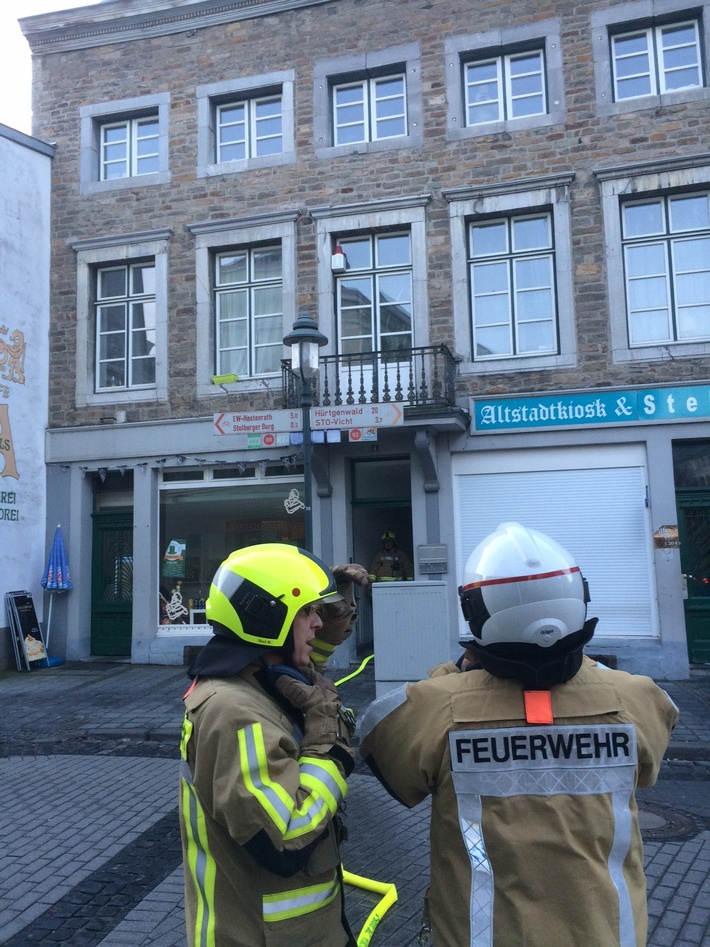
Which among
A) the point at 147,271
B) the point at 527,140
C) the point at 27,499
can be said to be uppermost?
the point at 527,140

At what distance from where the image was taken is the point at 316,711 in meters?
1.91

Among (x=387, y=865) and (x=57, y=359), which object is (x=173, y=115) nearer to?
(x=57, y=359)

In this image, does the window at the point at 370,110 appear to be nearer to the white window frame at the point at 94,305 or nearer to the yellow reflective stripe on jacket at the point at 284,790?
the white window frame at the point at 94,305

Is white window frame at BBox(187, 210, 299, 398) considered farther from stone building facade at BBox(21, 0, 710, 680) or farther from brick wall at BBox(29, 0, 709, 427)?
brick wall at BBox(29, 0, 709, 427)

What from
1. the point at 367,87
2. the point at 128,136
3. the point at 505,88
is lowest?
the point at 505,88

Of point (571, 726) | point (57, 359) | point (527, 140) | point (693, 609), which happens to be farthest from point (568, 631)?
point (57, 359)

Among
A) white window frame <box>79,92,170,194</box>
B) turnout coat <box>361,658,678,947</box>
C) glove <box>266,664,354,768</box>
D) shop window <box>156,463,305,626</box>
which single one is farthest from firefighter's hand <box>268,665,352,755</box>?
white window frame <box>79,92,170,194</box>

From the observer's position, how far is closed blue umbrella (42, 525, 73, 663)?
13.1 meters

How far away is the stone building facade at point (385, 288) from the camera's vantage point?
11289mm

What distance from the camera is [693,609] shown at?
1116 centimetres

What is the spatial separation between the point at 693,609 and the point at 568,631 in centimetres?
1049

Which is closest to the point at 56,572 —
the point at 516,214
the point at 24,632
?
the point at 24,632

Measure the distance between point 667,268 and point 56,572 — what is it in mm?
10613

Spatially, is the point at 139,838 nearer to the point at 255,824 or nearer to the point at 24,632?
the point at 255,824
